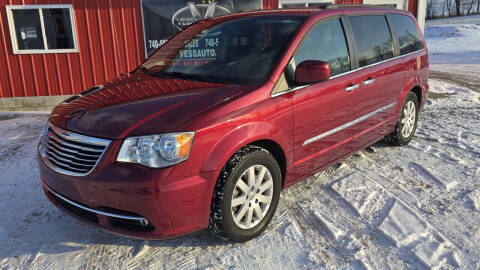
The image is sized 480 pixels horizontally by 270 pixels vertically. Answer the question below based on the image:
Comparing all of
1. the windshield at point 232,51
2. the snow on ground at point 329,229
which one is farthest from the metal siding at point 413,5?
the windshield at point 232,51

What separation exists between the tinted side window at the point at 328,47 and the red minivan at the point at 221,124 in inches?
0.6

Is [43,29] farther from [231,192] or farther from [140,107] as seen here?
[231,192]

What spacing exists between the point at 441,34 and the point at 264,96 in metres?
27.6

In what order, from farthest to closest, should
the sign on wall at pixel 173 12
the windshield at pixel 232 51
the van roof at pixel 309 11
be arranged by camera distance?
the sign on wall at pixel 173 12 → the van roof at pixel 309 11 → the windshield at pixel 232 51

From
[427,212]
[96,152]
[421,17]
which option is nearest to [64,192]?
[96,152]

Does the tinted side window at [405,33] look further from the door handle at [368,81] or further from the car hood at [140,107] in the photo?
the car hood at [140,107]

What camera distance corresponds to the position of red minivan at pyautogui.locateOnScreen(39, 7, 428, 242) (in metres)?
2.54

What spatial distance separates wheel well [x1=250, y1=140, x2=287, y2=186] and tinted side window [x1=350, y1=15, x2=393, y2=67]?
1.52 metres

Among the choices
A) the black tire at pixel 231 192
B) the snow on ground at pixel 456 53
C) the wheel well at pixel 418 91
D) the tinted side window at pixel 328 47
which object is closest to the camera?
the black tire at pixel 231 192

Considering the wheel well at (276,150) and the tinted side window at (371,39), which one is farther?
the tinted side window at (371,39)

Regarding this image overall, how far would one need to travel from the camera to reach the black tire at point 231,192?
108 inches

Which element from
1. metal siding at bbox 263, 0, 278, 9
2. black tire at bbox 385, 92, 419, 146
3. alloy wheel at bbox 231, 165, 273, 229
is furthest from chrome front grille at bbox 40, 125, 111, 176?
metal siding at bbox 263, 0, 278, 9

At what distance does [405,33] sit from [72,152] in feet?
14.2

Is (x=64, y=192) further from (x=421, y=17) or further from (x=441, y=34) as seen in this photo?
(x=441, y=34)
